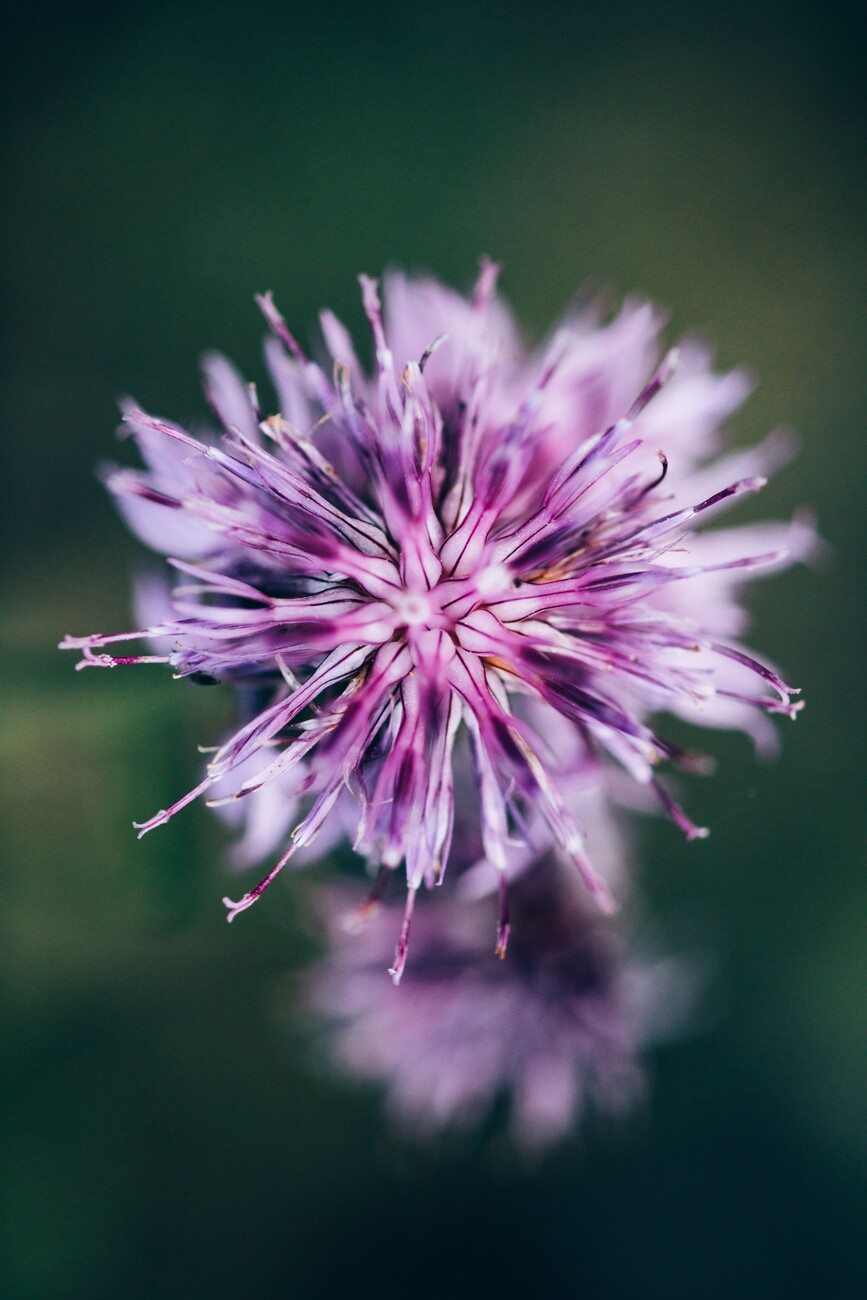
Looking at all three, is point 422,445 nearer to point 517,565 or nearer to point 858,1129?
point 517,565

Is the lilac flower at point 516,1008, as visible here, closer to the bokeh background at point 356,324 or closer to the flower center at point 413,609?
the bokeh background at point 356,324

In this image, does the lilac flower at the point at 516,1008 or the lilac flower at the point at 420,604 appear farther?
the lilac flower at the point at 516,1008

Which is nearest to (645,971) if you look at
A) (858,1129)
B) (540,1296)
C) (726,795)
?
(726,795)

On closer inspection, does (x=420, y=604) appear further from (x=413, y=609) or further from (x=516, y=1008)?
(x=516, y=1008)

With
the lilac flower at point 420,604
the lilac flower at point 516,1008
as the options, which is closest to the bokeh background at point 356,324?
the lilac flower at point 516,1008

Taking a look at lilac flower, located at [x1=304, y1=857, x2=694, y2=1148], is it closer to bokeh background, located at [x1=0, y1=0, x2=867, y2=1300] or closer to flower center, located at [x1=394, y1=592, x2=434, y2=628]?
bokeh background, located at [x1=0, y1=0, x2=867, y2=1300]

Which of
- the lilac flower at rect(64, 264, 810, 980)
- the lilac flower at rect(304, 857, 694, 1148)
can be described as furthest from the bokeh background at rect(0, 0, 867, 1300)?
the lilac flower at rect(64, 264, 810, 980)

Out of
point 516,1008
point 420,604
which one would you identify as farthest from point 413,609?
point 516,1008
